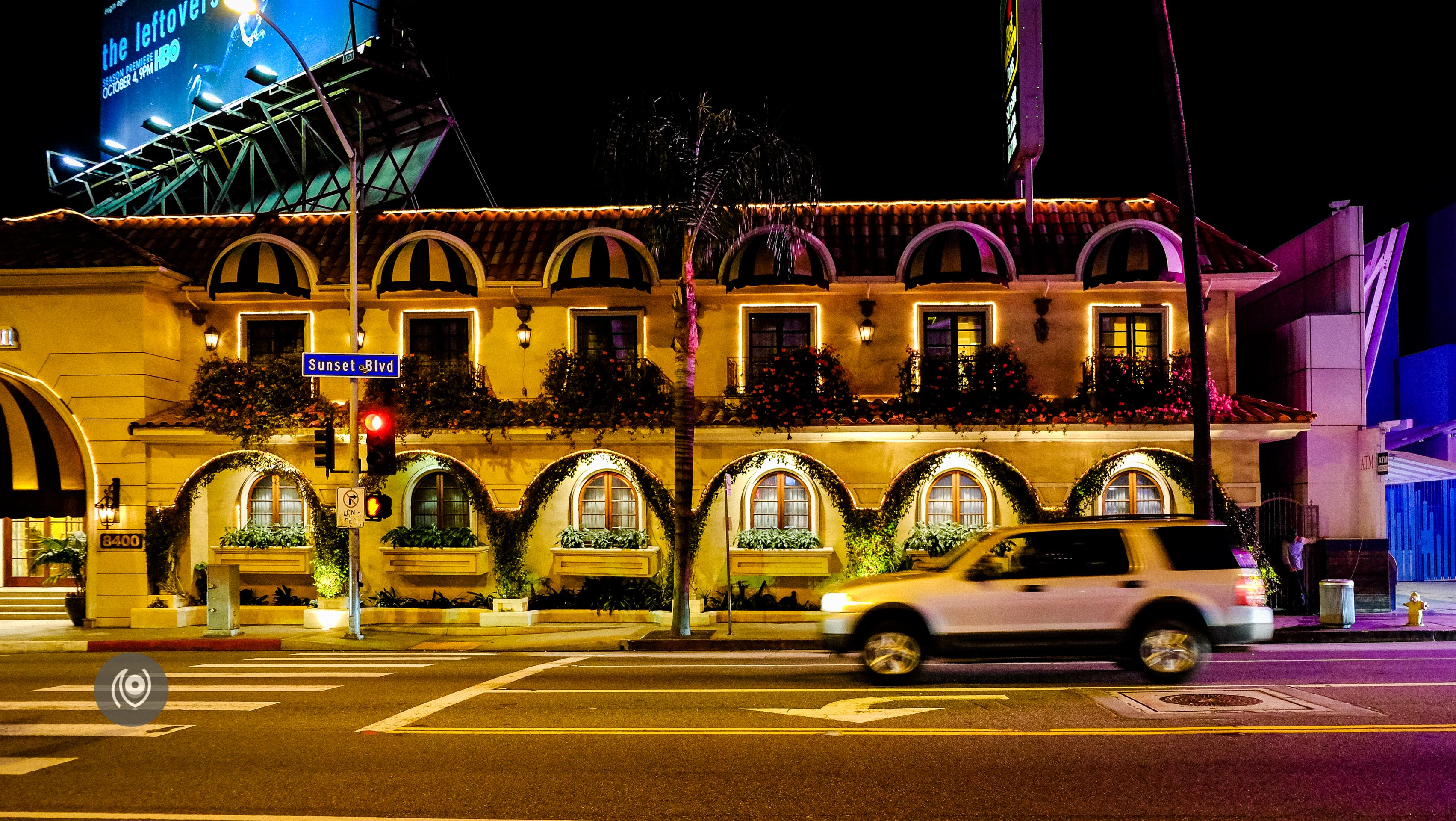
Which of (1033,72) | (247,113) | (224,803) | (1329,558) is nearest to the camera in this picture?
(224,803)

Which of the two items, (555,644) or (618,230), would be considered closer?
(555,644)

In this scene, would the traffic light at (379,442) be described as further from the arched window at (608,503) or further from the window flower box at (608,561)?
the arched window at (608,503)

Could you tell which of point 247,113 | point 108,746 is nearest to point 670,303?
point 108,746

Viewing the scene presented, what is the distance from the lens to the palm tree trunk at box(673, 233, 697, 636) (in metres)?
16.1

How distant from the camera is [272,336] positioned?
20.2 m

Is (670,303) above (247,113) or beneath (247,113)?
beneath

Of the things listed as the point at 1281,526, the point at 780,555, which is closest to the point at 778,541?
the point at 780,555

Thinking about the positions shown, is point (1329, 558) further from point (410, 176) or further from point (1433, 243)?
point (410, 176)

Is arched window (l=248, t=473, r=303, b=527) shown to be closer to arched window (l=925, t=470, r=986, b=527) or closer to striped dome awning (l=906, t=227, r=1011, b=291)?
arched window (l=925, t=470, r=986, b=527)

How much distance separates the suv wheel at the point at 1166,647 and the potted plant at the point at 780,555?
8075mm

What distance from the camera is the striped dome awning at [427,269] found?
1867cm

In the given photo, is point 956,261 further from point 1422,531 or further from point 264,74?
point 264,74

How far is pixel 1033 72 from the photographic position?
19125 millimetres

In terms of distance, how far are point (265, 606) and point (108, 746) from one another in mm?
11663
